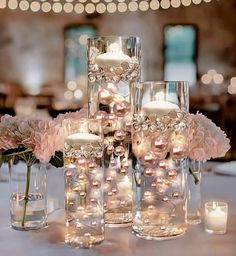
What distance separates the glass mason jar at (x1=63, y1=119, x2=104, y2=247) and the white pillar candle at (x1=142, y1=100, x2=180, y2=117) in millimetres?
89

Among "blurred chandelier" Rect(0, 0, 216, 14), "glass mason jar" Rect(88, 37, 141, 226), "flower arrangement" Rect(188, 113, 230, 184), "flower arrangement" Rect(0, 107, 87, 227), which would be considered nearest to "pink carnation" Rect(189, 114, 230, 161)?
"flower arrangement" Rect(188, 113, 230, 184)

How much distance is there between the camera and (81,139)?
3.02 feet

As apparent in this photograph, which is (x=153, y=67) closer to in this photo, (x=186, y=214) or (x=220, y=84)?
(x=220, y=84)

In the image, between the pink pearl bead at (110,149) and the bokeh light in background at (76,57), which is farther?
the bokeh light in background at (76,57)

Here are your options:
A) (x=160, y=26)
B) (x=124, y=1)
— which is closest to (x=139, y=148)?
(x=124, y=1)

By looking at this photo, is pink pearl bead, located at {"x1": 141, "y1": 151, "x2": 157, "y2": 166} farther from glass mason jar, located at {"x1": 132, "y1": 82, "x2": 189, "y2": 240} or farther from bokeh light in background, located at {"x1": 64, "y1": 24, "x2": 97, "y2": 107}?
bokeh light in background, located at {"x1": 64, "y1": 24, "x2": 97, "y2": 107}

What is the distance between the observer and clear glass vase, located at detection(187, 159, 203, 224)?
A: 3.50ft

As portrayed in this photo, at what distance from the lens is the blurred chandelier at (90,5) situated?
21.4 ft

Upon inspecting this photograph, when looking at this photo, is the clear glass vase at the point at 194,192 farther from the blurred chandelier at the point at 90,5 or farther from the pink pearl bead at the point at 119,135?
the blurred chandelier at the point at 90,5

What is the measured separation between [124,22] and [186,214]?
20.2 feet

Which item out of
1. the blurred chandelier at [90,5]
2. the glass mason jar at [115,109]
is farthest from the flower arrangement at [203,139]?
the blurred chandelier at [90,5]

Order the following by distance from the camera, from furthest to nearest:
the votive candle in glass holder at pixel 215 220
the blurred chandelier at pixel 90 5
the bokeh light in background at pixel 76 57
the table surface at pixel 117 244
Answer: the bokeh light in background at pixel 76 57 < the blurred chandelier at pixel 90 5 < the votive candle in glass holder at pixel 215 220 < the table surface at pixel 117 244

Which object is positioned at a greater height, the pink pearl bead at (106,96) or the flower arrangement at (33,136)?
the pink pearl bead at (106,96)

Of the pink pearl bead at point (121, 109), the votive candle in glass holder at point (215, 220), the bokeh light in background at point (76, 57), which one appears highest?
the bokeh light in background at point (76, 57)
